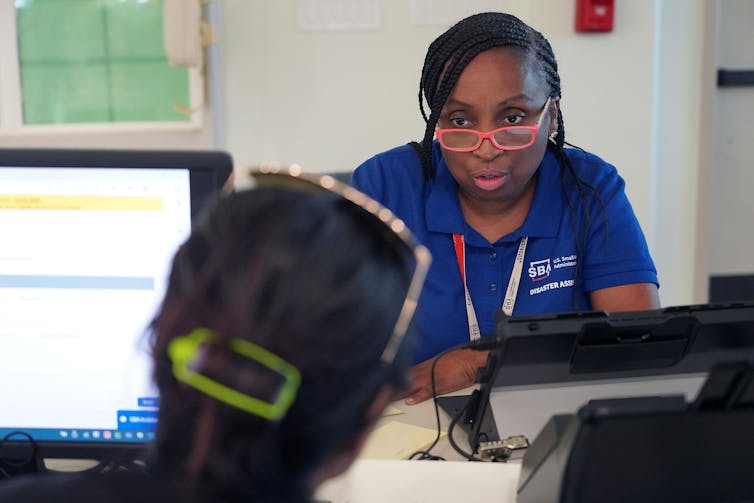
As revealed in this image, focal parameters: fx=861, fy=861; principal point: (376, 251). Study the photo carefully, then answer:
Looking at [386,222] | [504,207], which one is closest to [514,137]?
[504,207]

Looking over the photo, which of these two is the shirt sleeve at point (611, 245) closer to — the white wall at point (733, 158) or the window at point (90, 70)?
the white wall at point (733, 158)

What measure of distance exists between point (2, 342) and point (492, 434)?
0.66 meters

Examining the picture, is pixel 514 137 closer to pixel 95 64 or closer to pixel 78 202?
pixel 78 202

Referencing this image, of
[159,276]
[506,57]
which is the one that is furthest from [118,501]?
[506,57]

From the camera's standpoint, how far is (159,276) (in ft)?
3.22

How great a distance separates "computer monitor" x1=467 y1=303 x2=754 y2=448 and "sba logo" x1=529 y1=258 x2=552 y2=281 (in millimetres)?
520

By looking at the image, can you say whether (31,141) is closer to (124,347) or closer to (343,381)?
(124,347)

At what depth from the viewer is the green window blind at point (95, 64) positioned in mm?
2986

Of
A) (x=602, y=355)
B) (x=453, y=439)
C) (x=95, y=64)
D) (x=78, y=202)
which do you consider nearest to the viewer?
(x=78, y=202)

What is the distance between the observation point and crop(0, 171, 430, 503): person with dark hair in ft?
1.85

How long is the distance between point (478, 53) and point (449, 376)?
0.63 metres

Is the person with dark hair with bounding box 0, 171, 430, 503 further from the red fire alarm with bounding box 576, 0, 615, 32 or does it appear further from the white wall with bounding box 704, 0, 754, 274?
the white wall with bounding box 704, 0, 754, 274

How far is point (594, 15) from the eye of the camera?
2.90 metres

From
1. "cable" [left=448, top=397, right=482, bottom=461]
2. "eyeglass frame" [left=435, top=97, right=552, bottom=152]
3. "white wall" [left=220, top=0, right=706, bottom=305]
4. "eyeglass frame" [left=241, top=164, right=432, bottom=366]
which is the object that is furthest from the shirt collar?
"white wall" [left=220, top=0, right=706, bottom=305]
